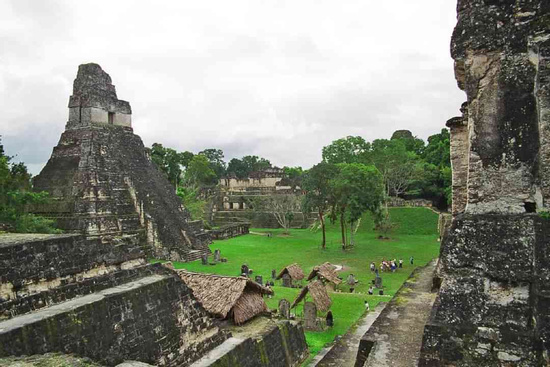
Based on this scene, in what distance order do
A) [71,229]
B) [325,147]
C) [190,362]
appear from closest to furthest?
[190,362] → [71,229] → [325,147]

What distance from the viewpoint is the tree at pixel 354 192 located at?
2605 cm

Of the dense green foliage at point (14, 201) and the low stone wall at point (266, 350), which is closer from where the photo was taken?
the low stone wall at point (266, 350)

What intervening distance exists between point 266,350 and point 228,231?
2636 cm

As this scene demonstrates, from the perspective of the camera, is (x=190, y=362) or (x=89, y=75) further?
(x=89, y=75)

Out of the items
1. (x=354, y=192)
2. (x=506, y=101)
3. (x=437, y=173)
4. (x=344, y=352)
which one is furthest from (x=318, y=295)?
(x=437, y=173)

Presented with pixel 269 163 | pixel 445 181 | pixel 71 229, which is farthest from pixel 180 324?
pixel 269 163

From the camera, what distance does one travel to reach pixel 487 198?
12.0 feet

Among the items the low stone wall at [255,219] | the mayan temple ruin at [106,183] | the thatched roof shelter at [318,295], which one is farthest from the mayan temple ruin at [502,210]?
the low stone wall at [255,219]

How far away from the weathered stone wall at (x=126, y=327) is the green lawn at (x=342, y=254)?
4511 millimetres

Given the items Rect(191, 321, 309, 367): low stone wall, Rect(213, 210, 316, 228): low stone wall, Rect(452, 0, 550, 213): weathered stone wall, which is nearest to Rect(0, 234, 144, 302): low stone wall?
Rect(191, 321, 309, 367): low stone wall

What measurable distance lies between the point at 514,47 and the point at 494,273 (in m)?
2.09

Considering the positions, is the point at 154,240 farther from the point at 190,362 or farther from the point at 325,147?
the point at 325,147

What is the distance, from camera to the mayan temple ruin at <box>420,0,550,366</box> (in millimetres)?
3303

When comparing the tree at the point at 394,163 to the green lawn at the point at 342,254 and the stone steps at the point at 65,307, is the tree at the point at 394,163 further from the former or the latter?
the stone steps at the point at 65,307
